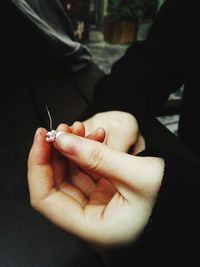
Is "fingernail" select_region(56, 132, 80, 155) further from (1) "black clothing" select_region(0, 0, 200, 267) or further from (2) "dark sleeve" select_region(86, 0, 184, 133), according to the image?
(2) "dark sleeve" select_region(86, 0, 184, 133)

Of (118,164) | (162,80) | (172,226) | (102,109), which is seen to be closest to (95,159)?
(118,164)

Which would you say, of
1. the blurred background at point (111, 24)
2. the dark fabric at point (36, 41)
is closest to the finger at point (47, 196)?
the dark fabric at point (36, 41)

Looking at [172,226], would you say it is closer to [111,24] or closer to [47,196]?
[47,196]

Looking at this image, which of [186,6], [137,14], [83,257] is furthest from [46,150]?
[137,14]

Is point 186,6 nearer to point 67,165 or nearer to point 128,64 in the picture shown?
point 128,64

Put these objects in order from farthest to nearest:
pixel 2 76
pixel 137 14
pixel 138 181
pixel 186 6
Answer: pixel 137 14, pixel 2 76, pixel 186 6, pixel 138 181

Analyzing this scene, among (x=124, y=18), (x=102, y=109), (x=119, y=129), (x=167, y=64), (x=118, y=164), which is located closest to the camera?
(x=118, y=164)

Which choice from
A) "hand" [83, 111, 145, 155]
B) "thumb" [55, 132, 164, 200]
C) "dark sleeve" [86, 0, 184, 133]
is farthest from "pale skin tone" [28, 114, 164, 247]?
"dark sleeve" [86, 0, 184, 133]
